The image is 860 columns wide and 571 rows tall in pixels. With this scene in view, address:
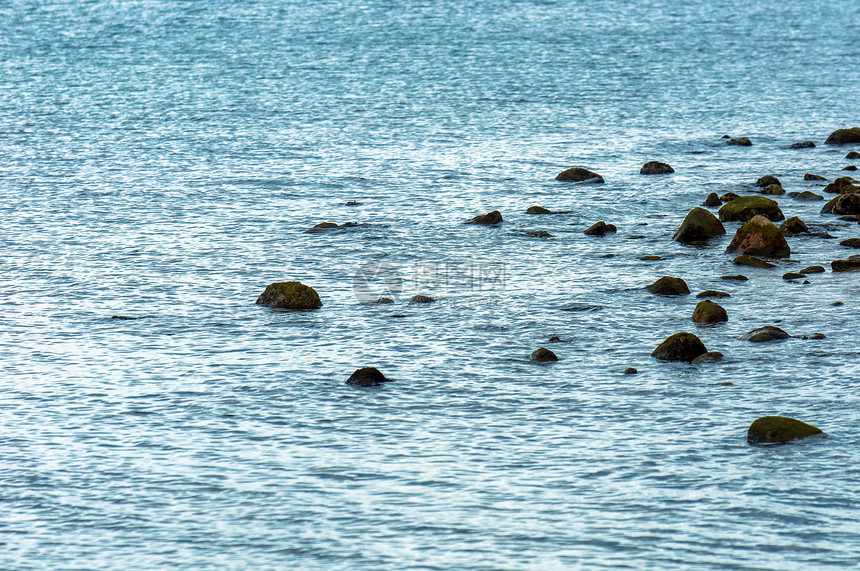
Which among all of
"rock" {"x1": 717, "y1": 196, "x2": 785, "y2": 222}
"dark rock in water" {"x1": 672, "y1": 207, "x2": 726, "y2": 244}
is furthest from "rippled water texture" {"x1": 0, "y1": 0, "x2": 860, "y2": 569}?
"rock" {"x1": 717, "y1": 196, "x2": 785, "y2": 222}

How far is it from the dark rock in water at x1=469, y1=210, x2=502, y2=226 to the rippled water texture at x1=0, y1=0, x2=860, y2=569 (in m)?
1.01

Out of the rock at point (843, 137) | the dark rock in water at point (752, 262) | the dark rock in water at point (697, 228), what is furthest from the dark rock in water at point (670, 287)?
the rock at point (843, 137)

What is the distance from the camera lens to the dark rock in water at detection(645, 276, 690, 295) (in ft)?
104

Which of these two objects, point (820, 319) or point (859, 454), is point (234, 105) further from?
point (859, 454)

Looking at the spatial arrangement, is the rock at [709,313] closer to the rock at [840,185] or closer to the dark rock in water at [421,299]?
the dark rock in water at [421,299]

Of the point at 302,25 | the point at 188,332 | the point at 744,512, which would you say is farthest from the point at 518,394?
the point at 302,25

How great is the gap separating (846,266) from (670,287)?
228 inches

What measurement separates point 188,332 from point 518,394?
9.11 m

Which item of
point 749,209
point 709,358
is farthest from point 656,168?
point 709,358

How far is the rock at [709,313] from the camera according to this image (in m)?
28.8

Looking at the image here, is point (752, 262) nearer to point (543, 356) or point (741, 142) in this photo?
point (543, 356)

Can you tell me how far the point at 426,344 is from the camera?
27844mm

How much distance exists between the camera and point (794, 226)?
125 ft

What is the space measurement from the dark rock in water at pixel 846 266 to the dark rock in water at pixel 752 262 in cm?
172
